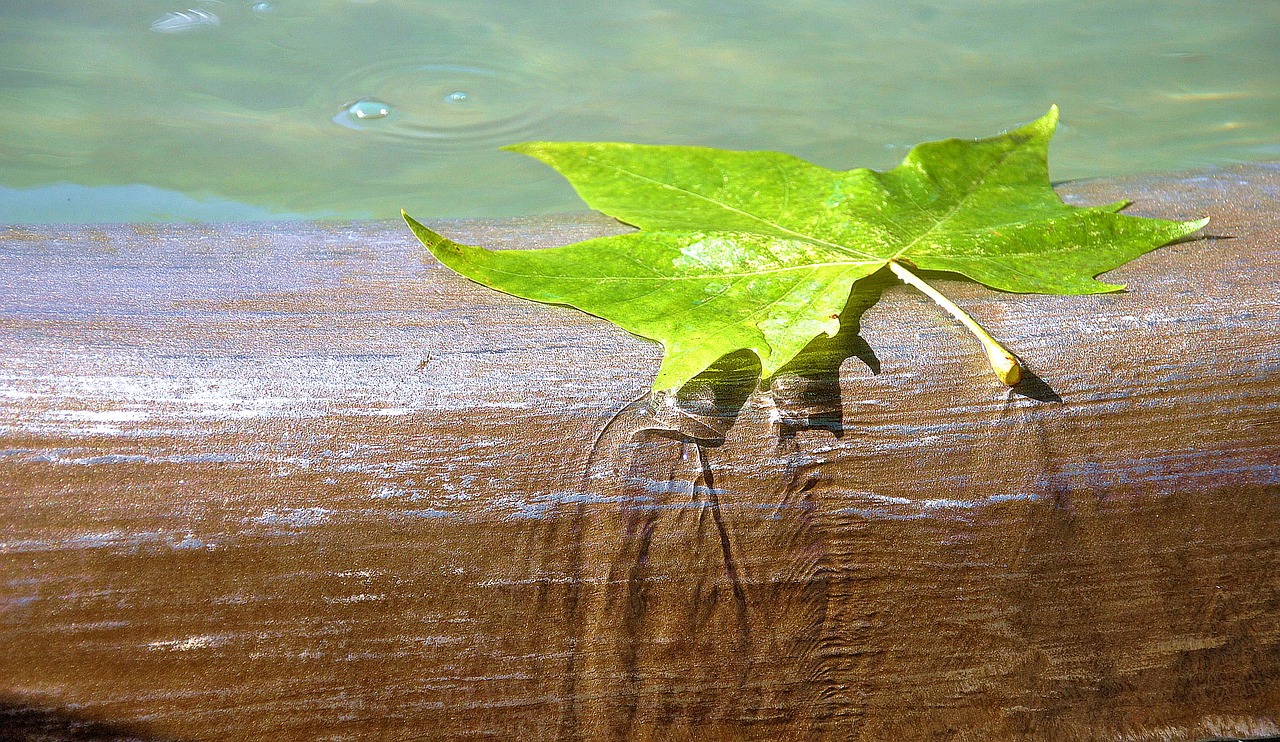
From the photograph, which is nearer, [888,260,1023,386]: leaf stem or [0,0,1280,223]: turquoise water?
[888,260,1023,386]: leaf stem

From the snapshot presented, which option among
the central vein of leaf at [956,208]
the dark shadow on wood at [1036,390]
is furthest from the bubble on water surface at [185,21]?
the dark shadow on wood at [1036,390]

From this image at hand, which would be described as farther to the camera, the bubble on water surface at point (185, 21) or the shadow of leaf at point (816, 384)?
the bubble on water surface at point (185, 21)

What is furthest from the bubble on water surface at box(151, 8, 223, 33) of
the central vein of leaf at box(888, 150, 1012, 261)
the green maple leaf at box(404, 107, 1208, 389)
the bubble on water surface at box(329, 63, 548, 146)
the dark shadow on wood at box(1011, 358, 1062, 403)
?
the dark shadow on wood at box(1011, 358, 1062, 403)

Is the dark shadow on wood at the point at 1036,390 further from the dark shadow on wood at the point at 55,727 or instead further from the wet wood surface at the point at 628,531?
the dark shadow on wood at the point at 55,727

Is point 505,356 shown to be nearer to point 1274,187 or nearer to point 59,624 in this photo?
point 59,624

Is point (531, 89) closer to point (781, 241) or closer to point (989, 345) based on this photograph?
point (781, 241)

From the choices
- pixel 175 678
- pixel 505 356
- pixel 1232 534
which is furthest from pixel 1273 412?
pixel 175 678

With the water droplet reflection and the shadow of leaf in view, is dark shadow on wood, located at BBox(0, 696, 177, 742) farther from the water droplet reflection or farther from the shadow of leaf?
the water droplet reflection
